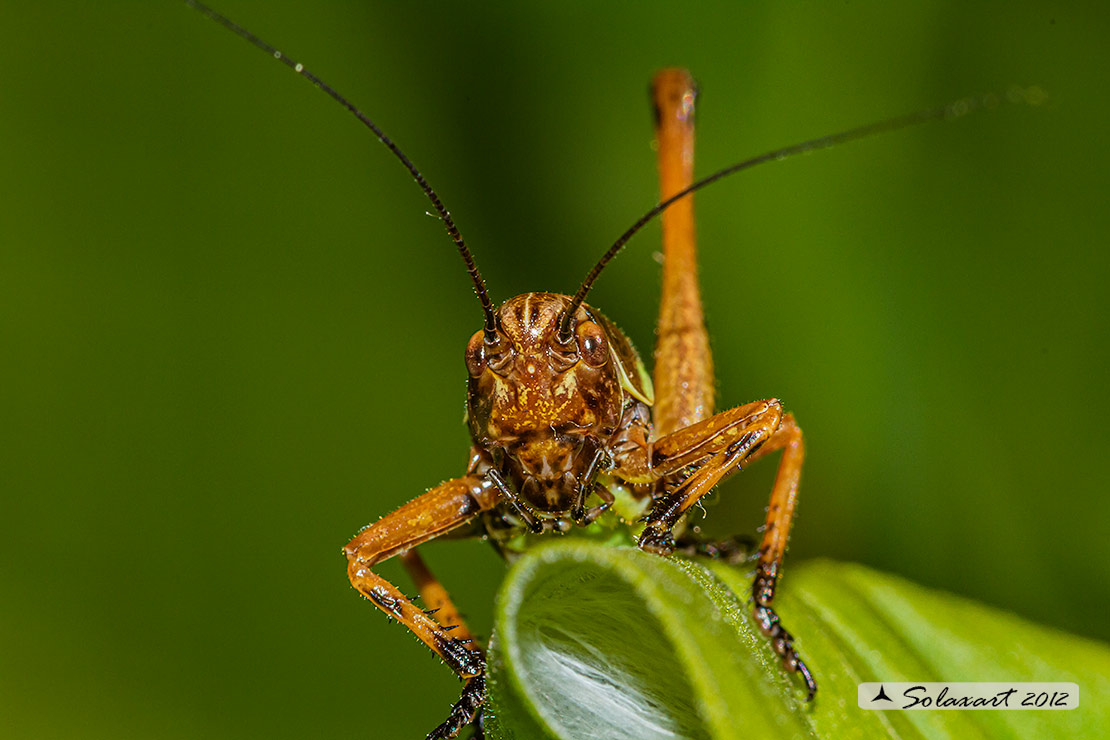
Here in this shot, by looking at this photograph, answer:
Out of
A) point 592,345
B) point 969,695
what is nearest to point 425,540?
point 592,345

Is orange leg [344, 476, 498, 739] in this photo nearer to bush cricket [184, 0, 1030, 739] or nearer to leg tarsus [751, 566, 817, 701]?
bush cricket [184, 0, 1030, 739]

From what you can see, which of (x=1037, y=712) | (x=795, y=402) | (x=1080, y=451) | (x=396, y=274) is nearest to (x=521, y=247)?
(x=396, y=274)

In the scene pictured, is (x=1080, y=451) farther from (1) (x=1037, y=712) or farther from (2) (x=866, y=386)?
Result: (1) (x=1037, y=712)

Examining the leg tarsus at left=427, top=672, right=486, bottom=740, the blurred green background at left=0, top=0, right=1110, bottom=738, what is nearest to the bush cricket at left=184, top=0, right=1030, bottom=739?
the leg tarsus at left=427, top=672, right=486, bottom=740

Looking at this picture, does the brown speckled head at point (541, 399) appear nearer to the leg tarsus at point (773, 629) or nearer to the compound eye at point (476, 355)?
the compound eye at point (476, 355)

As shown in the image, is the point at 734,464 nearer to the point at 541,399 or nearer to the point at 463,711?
the point at 541,399

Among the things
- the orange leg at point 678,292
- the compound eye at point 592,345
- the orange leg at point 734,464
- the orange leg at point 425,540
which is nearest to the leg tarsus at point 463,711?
the orange leg at point 425,540
